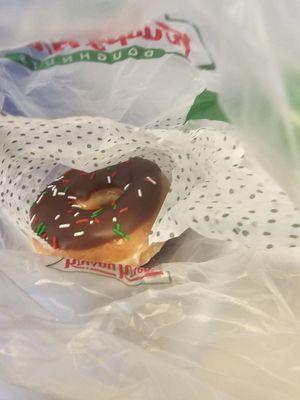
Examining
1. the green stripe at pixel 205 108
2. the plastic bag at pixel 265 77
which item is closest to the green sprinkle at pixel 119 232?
the green stripe at pixel 205 108

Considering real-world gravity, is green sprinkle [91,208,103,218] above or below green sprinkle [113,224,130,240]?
above

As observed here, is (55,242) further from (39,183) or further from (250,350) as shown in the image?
(250,350)

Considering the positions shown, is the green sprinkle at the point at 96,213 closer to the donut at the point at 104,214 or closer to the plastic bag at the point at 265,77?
the donut at the point at 104,214

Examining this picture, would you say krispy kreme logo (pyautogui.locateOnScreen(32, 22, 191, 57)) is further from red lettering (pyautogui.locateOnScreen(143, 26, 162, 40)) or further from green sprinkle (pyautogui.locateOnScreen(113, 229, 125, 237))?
green sprinkle (pyautogui.locateOnScreen(113, 229, 125, 237))

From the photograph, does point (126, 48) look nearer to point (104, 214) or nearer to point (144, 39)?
point (144, 39)

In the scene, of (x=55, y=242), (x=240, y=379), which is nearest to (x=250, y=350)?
(x=240, y=379)

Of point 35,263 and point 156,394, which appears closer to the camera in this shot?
point 156,394

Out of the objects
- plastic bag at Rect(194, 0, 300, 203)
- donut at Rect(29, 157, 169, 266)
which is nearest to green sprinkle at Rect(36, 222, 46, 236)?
donut at Rect(29, 157, 169, 266)
